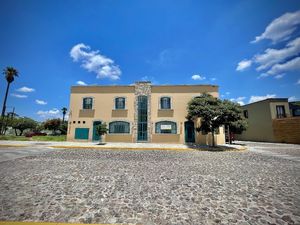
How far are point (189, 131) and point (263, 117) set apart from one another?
46.8ft

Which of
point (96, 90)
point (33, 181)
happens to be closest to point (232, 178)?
point (33, 181)

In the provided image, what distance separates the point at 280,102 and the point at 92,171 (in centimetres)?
2808

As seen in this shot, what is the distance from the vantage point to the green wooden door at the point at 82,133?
61.6 feet

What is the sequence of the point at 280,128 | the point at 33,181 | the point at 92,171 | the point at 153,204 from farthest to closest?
the point at 280,128, the point at 92,171, the point at 33,181, the point at 153,204

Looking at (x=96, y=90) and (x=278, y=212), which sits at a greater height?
(x=96, y=90)

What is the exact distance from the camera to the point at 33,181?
5.03 meters

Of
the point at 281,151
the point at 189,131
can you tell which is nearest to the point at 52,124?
the point at 189,131

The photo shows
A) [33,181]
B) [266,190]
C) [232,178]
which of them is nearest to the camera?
[266,190]

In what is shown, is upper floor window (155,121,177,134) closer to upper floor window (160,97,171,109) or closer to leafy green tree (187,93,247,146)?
upper floor window (160,97,171,109)

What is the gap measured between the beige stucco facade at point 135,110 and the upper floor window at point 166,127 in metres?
0.13

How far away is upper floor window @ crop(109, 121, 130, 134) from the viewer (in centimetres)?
1861

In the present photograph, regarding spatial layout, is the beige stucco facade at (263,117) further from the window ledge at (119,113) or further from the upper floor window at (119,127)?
the window ledge at (119,113)

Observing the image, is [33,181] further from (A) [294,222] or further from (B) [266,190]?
(B) [266,190]

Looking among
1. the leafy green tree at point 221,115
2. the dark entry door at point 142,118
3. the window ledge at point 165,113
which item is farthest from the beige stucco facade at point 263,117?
the dark entry door at point 142,118
